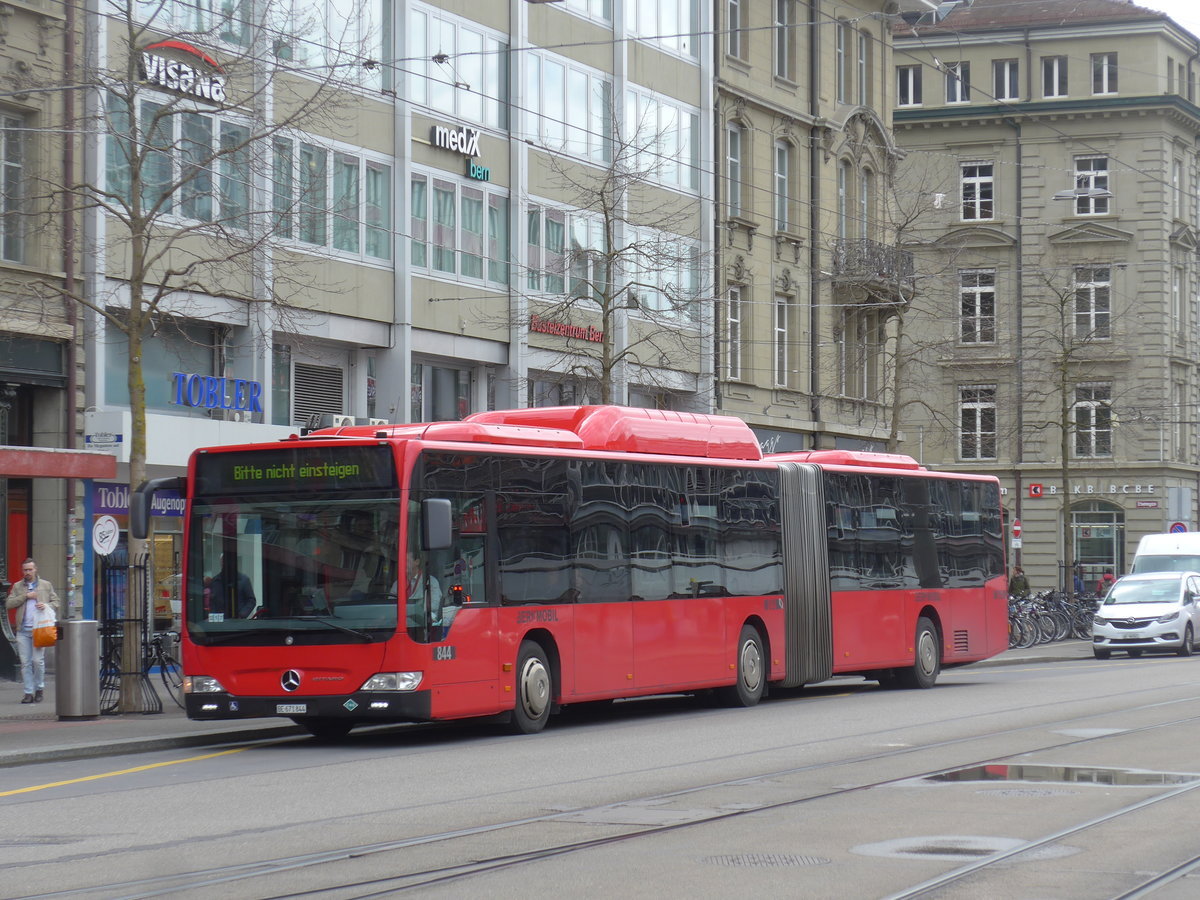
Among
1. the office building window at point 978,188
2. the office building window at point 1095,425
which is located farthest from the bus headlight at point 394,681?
the office building window at point 978,188

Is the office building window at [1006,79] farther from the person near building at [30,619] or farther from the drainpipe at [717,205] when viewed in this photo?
the person near building at [30,619]

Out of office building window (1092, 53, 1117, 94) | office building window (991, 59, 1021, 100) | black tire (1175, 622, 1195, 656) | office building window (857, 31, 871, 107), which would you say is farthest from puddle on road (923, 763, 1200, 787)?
office building window (991, 59, 1021, 100)

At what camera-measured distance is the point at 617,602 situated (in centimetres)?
2006

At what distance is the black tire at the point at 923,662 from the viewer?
26656 mm

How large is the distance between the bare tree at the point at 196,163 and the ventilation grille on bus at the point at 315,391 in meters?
1.85

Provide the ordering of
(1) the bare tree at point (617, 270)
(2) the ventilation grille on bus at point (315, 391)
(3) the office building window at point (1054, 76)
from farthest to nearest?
(3) the office building window at point (1054, 76)
(1) the bare tree at point (617, 270)
(2) the ventilation grille on bus at point (315, 391)

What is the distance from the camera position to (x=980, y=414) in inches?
2611

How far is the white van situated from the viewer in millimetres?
42219

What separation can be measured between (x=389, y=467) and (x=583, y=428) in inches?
140

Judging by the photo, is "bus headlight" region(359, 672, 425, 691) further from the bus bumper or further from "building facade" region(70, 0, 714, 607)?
"building facade" region(70, 0, 714, 607)

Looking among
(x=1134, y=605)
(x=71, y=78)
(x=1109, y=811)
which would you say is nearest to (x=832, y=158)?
(x=1134, y=605)

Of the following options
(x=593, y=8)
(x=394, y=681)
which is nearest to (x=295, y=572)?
(x=394, y=681)

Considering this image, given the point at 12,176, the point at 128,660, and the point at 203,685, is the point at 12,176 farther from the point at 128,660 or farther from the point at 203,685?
the point at 203,685

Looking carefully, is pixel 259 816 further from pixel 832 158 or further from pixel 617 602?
pixel 832 158
